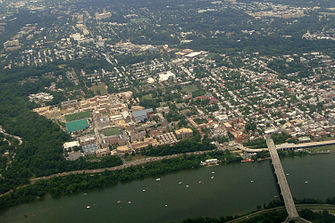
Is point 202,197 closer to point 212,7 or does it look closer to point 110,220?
point 110,220

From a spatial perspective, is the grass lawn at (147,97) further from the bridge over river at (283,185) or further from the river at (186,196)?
the bridge over river at (283,185)

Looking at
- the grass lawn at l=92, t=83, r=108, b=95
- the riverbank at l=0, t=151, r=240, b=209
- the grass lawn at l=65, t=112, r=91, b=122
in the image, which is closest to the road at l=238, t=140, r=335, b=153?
the riverbank at l=0, t=151, r=240, b=209

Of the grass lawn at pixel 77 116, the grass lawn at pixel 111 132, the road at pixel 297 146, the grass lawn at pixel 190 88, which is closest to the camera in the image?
the road at pixel 297 146

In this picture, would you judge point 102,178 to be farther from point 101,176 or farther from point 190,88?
point 190,88

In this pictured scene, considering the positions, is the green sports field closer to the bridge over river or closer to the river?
the river

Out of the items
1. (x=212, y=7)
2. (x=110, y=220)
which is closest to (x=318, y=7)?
(x=212, y=7)

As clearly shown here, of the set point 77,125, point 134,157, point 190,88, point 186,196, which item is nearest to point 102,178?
point 134,157

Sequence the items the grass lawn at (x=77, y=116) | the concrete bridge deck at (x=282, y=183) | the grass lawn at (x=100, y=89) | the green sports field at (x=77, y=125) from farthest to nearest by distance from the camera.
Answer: the grass lawn at (x=100, y=89) → the grass lawn at (x=77, y=116) → the green sports field at (x=77, y=125) → the concrete bridge deck at (x=282, y=183)

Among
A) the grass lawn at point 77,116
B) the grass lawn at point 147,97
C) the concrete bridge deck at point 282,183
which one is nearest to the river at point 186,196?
the concrete bridge deck at point 282,183
